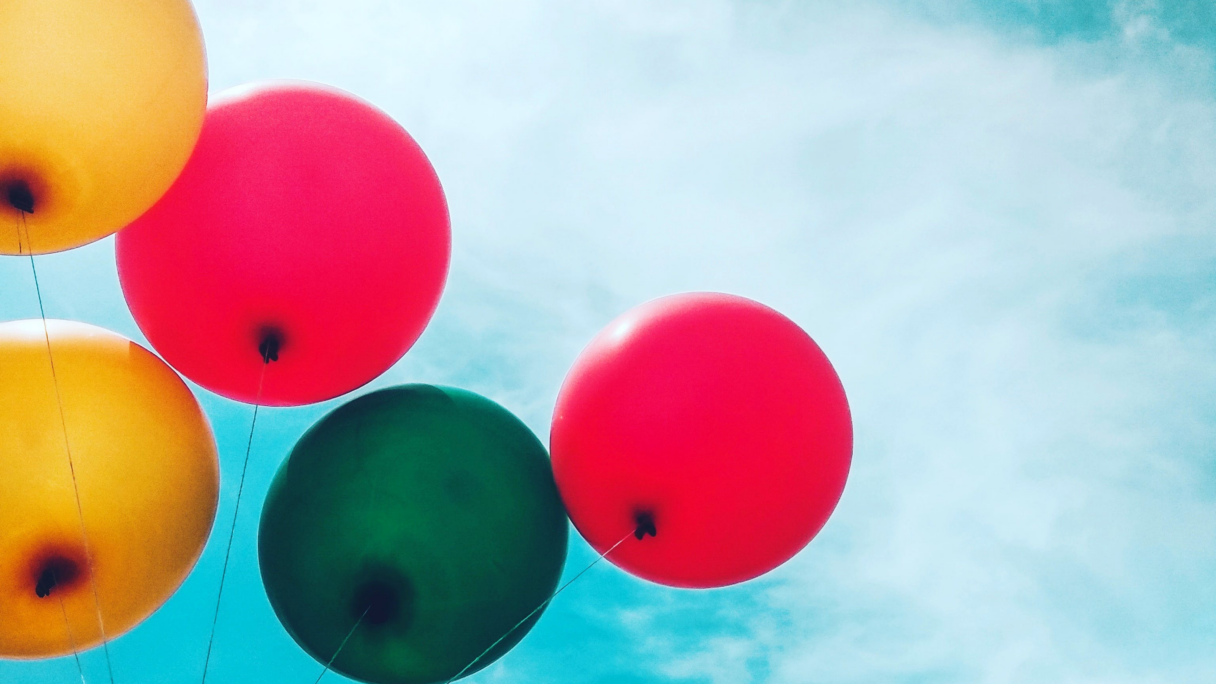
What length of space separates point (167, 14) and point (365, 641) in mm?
2134


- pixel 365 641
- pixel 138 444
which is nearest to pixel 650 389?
pixel 365 641

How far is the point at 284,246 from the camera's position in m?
2.92

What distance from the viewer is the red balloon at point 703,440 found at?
3053 millimetres

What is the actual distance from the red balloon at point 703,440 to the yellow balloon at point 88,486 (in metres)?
1.34

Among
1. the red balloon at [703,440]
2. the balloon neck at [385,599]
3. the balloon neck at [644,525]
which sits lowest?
the balloon neck at [385,599]

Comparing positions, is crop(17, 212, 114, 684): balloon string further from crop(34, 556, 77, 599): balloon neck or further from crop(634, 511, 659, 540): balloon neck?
crop(634, 511, 659, 540): balloon neck

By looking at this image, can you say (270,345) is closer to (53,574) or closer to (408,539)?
(408,539)

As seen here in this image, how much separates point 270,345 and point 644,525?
1.42 metres

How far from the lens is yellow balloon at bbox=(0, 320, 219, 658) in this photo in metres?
2.76

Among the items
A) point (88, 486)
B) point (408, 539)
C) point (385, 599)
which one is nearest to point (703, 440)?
point (408, 539)

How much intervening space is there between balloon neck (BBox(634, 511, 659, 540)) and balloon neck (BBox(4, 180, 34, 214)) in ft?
6.95

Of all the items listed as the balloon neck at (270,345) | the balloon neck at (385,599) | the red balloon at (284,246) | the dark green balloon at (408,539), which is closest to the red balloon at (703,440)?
the dark green balloon at (408,539)

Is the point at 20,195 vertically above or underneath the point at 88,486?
above

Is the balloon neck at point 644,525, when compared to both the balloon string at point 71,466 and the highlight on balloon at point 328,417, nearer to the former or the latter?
the highlight on balloon at point 328,417
